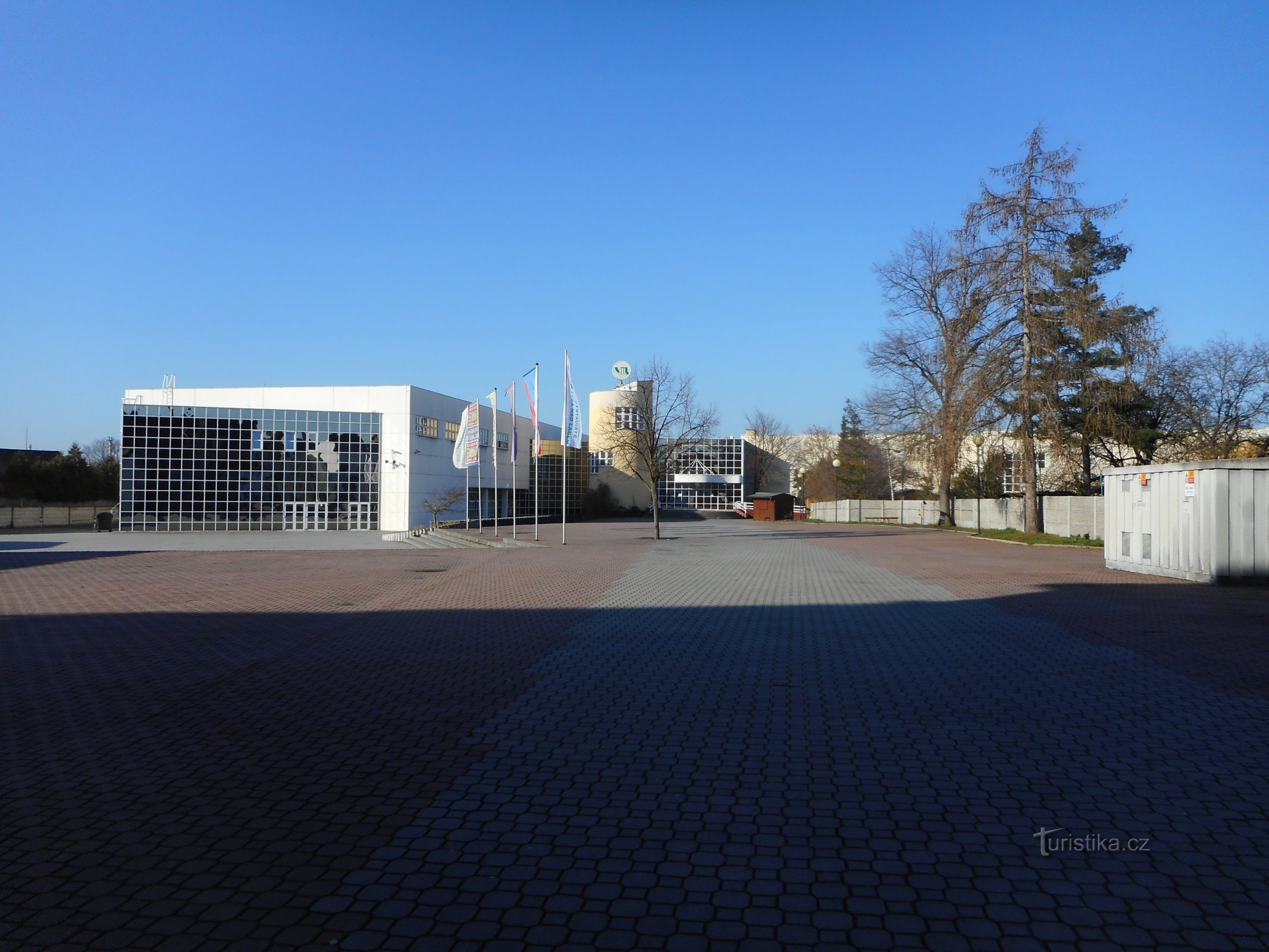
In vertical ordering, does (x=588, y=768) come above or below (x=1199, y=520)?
below

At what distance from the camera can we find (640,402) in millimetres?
39156

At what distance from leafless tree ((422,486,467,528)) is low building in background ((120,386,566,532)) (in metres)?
0.62

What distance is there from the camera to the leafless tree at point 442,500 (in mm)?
46531

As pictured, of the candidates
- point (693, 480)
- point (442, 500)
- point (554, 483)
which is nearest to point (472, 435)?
point (442, 500)

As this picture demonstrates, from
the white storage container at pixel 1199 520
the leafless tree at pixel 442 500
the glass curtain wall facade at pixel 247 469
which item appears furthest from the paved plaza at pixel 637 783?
the glass curtain wall facade at pixel 247 469

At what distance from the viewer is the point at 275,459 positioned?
160 ft

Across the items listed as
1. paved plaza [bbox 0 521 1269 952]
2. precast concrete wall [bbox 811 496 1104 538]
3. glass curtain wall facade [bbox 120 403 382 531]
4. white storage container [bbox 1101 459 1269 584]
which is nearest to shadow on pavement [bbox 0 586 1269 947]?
paved plaza [bbox 0 521 1269 952]

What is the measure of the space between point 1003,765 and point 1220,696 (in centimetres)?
336

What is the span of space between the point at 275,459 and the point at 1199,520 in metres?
44.1

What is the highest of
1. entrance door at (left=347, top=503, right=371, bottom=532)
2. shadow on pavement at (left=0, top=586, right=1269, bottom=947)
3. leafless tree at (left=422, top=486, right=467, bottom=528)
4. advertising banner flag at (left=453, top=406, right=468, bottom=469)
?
advertising banner flag at (left=453, top=406, right=468, bottom=469)

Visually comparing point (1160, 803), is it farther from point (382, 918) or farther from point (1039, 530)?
point (1039, 530)

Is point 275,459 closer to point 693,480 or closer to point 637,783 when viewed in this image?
point 693,480

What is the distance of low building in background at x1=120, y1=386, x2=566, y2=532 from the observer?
4750 centimetres

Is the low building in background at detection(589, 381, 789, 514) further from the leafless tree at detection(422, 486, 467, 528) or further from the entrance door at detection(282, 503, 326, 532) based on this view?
the entrance door at detection(282, 503, 326, 532)
